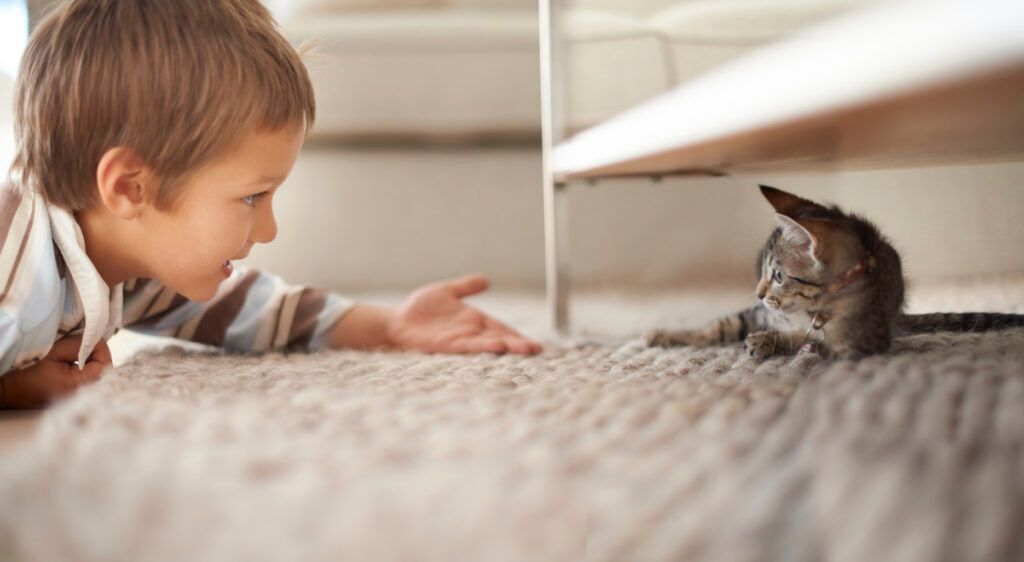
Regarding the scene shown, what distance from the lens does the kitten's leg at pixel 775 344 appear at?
68cm

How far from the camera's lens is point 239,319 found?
87cm

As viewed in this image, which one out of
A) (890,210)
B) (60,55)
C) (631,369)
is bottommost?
(631,369)

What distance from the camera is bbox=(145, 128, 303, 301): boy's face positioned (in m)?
0.68

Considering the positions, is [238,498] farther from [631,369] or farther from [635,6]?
[635,6]

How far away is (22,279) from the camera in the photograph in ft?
2.01

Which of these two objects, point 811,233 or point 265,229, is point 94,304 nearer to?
point 265,229

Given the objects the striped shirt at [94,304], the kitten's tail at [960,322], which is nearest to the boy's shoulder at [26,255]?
the striped shirt at [94,304]

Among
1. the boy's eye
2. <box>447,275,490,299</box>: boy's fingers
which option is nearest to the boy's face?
the boy's eye

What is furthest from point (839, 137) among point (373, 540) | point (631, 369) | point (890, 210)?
point (890, 210)

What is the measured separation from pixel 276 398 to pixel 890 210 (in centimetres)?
72

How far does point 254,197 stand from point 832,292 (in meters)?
0.49

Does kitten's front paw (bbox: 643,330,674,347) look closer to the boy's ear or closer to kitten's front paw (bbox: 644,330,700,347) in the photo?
kitten's front paw (bbox: 644,330,700,347)

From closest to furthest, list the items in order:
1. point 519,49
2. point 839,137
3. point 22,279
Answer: point 839,137
point 22,279
point 519,49

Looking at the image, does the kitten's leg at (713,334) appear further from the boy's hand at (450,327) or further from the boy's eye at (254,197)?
the boy's eye at (254,197)
